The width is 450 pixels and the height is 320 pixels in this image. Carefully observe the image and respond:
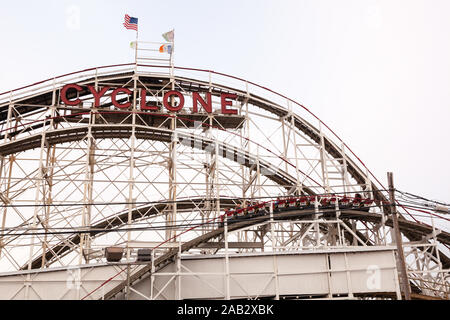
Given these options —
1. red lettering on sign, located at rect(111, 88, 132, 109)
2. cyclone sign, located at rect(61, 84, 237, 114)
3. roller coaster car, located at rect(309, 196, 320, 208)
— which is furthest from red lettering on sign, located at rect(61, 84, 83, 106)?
roller coaster car, located at rect(309, 196, 320, 208)

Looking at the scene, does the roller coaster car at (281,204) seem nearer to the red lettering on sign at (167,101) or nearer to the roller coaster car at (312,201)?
the roller coaster car at (312,201)

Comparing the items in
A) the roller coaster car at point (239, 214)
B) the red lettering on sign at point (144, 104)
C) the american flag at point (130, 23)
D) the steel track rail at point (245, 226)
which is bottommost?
the steel track rail at point (245, 226)

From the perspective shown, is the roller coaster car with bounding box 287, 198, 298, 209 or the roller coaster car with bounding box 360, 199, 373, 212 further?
the roller coaster car with bounding box 360, 199, 373, 212

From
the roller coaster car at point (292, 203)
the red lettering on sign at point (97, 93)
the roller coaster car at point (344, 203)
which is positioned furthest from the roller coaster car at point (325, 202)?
the red lettering on sign at point (97, 93)

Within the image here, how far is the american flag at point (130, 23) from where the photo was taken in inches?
1439

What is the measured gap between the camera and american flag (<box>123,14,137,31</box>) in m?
36.5

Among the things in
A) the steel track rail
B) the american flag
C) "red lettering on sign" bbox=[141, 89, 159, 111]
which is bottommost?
the steel track rail

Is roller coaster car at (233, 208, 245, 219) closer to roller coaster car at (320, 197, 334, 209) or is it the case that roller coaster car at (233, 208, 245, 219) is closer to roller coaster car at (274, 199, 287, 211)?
roller coaster car at (274, 199, 287, 211)

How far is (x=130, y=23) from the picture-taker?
120ft

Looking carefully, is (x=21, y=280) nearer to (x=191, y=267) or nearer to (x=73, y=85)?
(x=191, y=267)

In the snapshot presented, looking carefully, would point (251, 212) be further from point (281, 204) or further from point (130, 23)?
point (130, 23)
